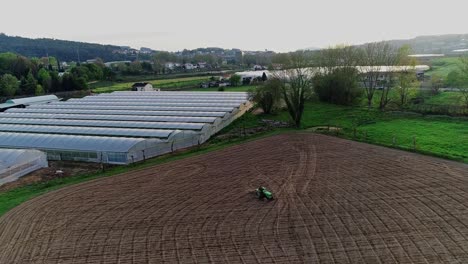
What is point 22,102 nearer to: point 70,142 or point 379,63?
point 70,142

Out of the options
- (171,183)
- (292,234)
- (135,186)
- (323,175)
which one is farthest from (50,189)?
(323,175)

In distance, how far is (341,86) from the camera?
151 ft

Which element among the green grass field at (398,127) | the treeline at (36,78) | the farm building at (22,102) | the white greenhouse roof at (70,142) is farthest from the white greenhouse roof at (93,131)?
the treeline at (36,78)

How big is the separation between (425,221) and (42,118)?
124 ft

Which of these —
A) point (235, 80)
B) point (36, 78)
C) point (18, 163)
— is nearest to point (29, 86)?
point (36, 78)

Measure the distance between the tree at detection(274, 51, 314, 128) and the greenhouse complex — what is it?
6650 millimetres

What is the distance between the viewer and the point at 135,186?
20.4 m

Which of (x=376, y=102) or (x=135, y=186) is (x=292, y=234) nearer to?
(x=135, y=186)

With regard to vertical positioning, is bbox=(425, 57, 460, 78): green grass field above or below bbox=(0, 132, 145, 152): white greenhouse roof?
above

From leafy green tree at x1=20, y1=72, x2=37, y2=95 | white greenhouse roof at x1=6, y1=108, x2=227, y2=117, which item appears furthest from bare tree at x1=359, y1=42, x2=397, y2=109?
leafy green tree at x1=20, y1=72, x2=37, y2=95

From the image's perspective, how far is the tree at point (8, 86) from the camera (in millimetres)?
61844

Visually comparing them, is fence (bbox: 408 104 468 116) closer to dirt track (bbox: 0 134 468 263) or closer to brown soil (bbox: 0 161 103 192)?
dirt track (bbox: 0 134 468 263)

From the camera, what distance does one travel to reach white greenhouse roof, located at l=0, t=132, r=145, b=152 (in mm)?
26359

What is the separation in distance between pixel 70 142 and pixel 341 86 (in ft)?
109
